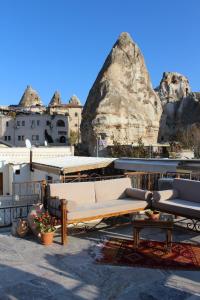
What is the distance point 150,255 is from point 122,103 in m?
39.4

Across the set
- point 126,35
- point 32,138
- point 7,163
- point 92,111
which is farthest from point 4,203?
point 32,138

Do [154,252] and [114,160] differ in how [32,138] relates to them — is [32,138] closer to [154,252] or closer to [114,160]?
[114,160]

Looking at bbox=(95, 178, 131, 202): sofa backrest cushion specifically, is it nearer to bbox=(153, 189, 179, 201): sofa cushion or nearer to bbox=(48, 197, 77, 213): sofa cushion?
bbox=(153, 189, 179, 201): sofa cushion

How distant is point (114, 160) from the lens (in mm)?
15023

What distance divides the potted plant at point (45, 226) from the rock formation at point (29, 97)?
100205 millimetres

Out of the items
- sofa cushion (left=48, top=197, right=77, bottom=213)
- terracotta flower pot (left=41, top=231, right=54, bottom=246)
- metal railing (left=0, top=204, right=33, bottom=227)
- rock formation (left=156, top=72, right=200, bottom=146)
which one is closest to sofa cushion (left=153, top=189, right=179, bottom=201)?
sofa cushion (left=48, top=197, right=77, bottom=213)

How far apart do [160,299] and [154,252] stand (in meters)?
1.88

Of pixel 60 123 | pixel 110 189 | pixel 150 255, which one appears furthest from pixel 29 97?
pixel 150 255

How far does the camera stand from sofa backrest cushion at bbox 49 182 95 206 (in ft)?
25.6

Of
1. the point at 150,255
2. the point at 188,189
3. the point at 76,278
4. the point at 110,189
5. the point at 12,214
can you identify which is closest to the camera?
the point at 76,278

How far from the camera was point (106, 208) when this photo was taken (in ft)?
24.4

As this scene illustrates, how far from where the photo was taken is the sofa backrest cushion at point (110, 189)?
27.6 feet

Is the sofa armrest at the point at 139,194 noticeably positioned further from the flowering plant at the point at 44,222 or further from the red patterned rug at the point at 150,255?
the flowering plant at the point at 44,222

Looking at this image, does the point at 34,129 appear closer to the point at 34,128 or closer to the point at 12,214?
the point at 34,128
